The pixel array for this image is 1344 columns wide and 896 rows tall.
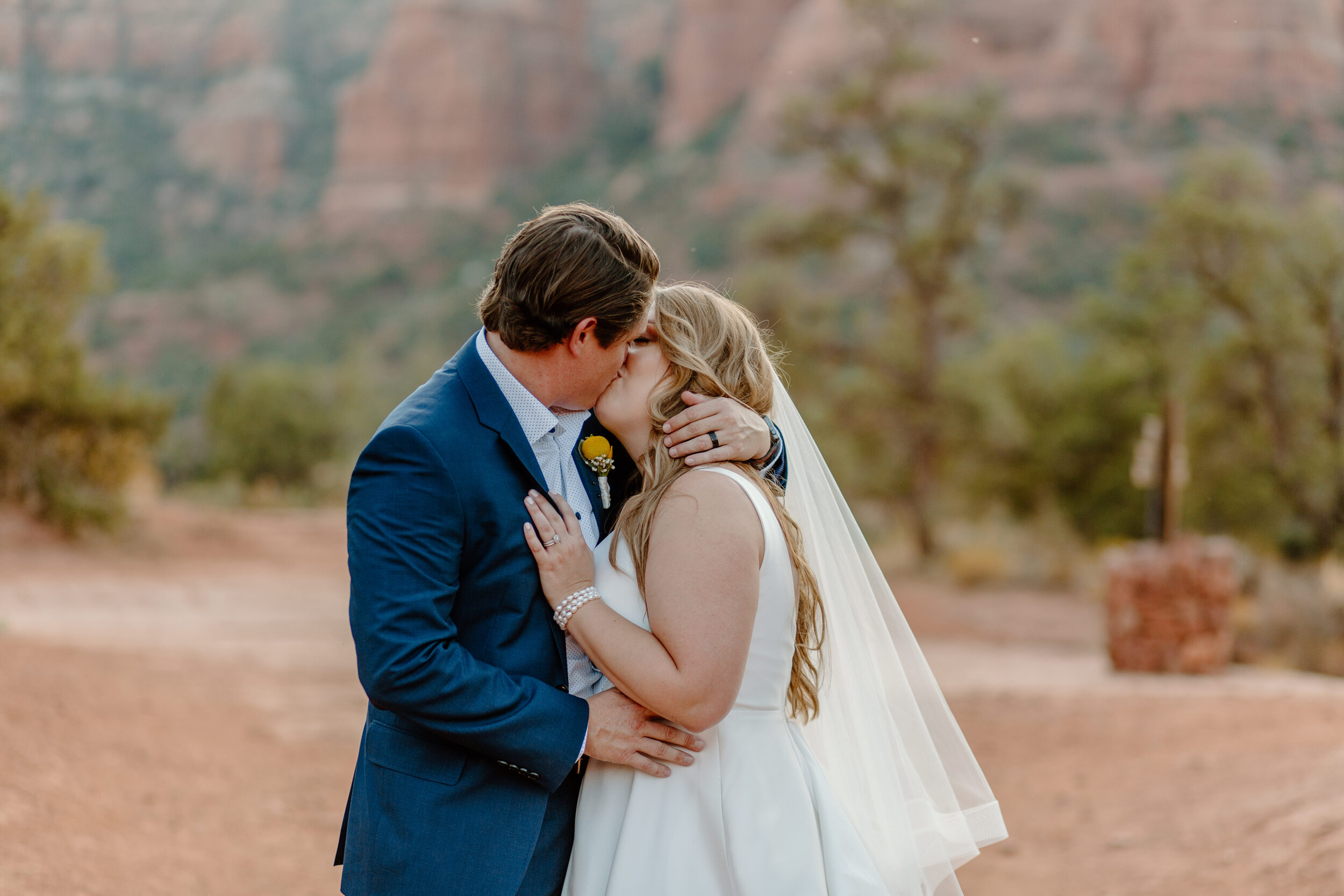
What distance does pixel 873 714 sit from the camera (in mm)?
2826

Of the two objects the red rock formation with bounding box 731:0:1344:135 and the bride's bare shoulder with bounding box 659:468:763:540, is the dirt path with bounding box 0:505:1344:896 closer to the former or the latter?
the bride's bare shoulder with bounding box 659:468:763:540

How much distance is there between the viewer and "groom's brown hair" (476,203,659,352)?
2.08 meters

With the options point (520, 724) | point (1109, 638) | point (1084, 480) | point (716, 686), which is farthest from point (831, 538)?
point (1084, 480)

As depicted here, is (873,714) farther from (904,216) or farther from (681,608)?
(904,216)

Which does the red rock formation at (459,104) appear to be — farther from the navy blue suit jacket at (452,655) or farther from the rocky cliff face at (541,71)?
the navy blue suit jacket at (452,655)

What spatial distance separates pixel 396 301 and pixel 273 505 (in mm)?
33874

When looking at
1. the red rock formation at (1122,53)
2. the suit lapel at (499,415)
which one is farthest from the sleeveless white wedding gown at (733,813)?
the red rock formation at (1122,53)

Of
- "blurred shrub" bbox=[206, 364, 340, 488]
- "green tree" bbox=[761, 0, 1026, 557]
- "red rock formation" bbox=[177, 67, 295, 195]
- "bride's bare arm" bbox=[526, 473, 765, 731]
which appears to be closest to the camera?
"bride's bare arm" bbox=[526, 473, 765, 731]

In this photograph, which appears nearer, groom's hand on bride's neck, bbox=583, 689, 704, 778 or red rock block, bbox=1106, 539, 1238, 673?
groom's hand on bride's neck, bbox=583, 689, 704, 778

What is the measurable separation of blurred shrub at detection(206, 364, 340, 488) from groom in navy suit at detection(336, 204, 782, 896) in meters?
28.3

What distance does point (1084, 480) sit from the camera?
69.9 feet

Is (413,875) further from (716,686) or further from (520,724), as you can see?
(716,686)

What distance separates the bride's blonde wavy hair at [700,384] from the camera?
229cm

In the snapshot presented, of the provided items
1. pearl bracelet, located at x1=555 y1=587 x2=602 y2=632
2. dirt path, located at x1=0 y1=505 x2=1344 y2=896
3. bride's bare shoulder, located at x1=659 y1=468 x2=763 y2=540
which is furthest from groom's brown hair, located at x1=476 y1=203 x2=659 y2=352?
dirt path, located at x1=0 y1=505 x2=1344 y2=896
